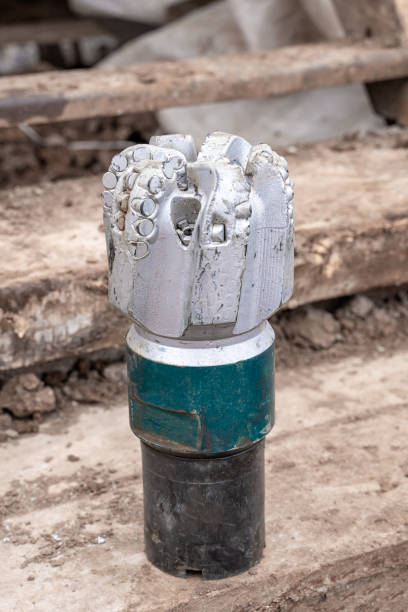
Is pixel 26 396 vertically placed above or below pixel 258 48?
below

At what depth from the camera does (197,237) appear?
1.61m

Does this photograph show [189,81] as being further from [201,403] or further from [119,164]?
[201,403]

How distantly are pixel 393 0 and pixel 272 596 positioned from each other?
239 cm

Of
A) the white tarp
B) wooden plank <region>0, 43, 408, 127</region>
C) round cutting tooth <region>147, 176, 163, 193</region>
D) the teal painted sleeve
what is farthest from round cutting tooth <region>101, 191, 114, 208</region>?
the white tarp

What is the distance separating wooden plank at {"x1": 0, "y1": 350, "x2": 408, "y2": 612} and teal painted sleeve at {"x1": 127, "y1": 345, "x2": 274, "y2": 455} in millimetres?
316

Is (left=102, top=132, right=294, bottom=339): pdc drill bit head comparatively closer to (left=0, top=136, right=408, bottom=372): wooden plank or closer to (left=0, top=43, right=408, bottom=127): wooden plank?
(left=0, top=136, right=408, bottom=372): wooden plank

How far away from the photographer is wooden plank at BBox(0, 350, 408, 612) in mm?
1891

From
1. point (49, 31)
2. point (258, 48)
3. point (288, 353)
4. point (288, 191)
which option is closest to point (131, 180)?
point (288, 191)

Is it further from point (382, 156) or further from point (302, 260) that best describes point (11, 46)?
point (302, 260)

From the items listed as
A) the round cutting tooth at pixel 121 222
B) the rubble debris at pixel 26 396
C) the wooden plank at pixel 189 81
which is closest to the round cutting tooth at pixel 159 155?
the round cutting tooth at pixel 121 222

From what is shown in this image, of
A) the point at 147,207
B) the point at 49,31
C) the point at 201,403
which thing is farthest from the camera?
the point at 49,31

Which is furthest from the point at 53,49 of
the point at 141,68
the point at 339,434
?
the point at 339,434

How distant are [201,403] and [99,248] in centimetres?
93

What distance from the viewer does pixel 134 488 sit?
2213 millimetres
